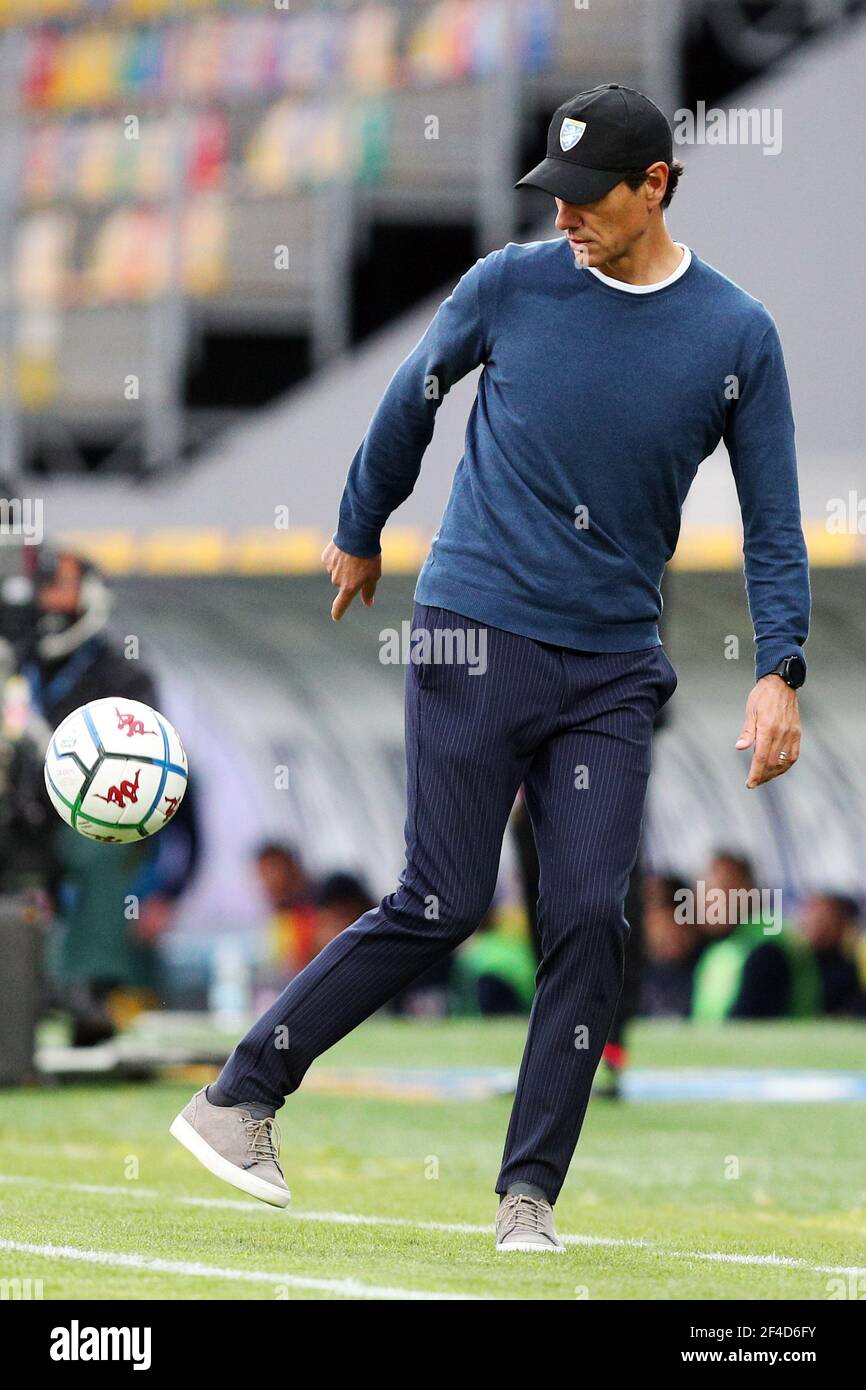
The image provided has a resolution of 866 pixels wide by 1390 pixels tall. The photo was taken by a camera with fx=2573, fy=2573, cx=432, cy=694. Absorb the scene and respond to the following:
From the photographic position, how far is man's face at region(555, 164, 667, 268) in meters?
5.04

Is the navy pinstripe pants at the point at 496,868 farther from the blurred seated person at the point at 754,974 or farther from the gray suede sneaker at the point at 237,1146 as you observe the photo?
the blurred seated person at the point at 754,974

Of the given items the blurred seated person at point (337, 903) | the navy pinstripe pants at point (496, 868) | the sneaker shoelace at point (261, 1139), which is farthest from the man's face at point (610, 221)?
the blurred seated person at point (337, 903)

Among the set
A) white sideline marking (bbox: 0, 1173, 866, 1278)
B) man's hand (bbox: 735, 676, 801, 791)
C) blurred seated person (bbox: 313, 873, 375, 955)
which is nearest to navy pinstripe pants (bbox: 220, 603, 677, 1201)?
man's hand (bbox: 735, 676, 801, 791)

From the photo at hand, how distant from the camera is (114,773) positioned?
5.71 meters

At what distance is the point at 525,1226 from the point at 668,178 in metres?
Answer: 2.10

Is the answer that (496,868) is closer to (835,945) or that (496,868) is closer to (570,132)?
(570,132)

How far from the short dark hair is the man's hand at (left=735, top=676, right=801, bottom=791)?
3.29 ft

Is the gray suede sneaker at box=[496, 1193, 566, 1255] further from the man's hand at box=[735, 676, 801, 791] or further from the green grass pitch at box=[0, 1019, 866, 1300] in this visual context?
the man's hand at box=[735, 676, 801, 791]

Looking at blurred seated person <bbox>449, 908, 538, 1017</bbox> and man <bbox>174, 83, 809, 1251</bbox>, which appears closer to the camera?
man <bbox>174, 83, 809, 1251</bbox>

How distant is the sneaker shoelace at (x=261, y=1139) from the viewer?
16.8ft

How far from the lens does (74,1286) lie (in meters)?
4.40

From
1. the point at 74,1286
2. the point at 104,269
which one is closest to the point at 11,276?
the point at 104,269

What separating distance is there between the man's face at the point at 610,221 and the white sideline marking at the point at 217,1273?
203cm
